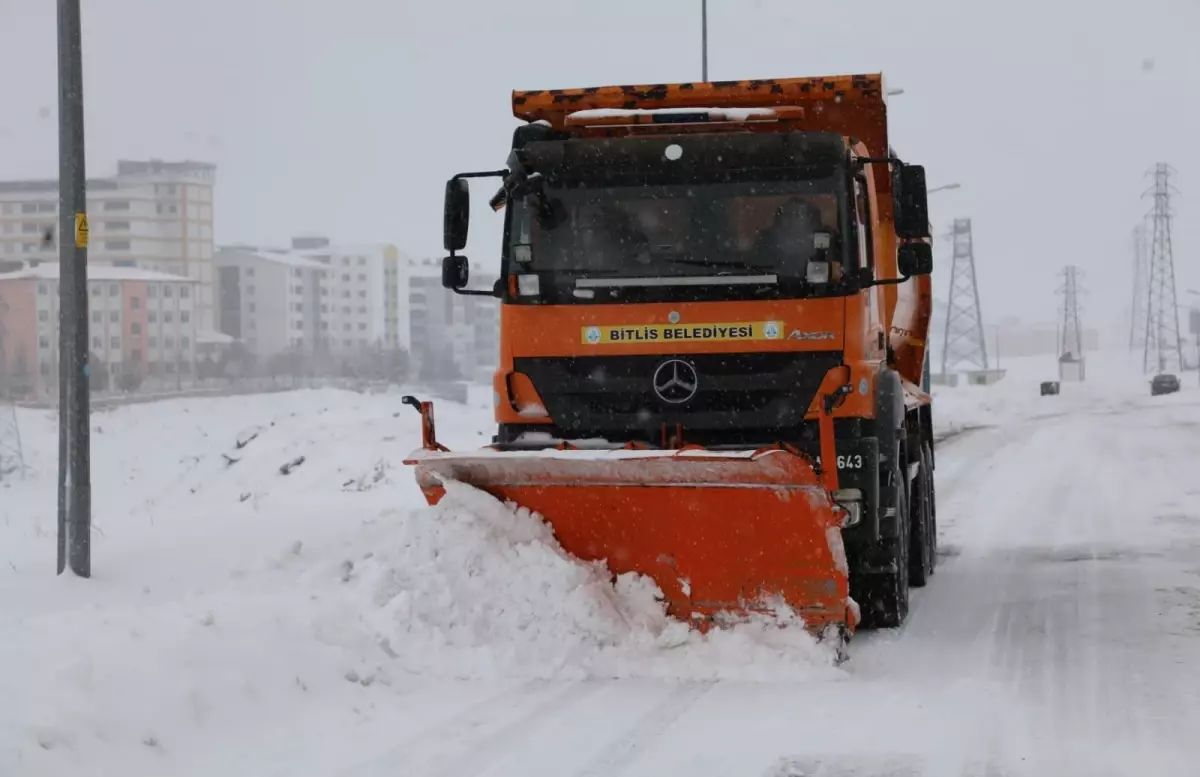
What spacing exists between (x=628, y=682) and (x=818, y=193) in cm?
272

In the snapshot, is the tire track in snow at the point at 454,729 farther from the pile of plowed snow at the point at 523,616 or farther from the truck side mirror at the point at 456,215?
the truck side mirror at the point at 456,215

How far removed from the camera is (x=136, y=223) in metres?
103

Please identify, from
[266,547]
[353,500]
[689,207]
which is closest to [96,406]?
[353,500]

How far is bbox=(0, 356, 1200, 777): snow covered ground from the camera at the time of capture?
509cm

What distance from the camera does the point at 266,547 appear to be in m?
9.97

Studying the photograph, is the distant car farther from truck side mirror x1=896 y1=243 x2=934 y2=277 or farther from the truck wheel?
truck side mirror x1=896 y1=243 x2=934 y2=277

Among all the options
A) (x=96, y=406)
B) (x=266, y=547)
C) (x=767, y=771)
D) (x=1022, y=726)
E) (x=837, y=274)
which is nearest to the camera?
(x=767, y=771)

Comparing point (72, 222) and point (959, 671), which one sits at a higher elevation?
point (72, 222)

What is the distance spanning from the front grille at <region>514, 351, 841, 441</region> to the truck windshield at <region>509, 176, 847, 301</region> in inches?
14.3

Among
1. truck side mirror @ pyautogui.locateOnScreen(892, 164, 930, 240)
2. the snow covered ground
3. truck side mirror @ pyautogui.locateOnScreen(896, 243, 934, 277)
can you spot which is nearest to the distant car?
the snow covered ground

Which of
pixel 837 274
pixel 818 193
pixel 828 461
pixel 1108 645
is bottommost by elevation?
pixel 1108 645

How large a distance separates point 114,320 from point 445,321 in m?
43.4

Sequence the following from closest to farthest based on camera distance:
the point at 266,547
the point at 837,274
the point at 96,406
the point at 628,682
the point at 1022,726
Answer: the point at 1022,726 → the point at 628,682 → the point at 837,274 → the point at 266,547 → the point at 96,406

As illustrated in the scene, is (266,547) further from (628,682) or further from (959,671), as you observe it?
(959,671)
